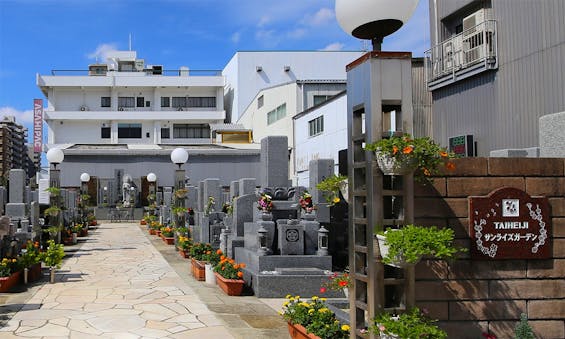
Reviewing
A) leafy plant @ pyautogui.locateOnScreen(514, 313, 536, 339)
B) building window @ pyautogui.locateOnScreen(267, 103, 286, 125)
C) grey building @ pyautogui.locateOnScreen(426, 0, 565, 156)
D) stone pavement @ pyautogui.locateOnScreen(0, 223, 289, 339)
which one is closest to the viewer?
leafy plant @ pyautogui.locateOnScreen(514, 313, 536, 339)

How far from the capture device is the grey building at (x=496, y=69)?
12.0 metres

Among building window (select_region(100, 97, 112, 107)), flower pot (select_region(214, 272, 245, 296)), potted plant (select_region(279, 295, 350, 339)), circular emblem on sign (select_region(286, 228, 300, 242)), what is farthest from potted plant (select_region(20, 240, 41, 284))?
building window (select_region(100, 97, 112, 107))

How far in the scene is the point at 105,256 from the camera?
18.2 metres

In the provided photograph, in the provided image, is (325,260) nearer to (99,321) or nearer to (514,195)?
(99,321)

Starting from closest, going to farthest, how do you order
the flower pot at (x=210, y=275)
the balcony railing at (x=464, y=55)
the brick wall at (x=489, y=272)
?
1. the brick wall at (x=489, y=272)
2. the flower pot at (x=210, y=275)
3. the balcony railing at (x=464, y=55)

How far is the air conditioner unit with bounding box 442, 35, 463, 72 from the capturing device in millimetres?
15469

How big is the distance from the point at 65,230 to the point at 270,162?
12.6 metres

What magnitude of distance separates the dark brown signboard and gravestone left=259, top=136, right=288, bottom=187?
23.9 feet

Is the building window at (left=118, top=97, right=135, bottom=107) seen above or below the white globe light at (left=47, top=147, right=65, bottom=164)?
above

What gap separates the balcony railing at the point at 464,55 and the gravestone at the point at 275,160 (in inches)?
209

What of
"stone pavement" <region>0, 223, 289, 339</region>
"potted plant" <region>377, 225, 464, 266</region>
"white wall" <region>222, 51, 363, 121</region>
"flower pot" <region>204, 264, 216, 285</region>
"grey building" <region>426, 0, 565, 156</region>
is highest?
"white wall" <region>222, 51, 363, 121</region>

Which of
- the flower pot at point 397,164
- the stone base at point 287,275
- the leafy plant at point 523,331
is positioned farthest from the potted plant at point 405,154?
the stone base at point 287,275

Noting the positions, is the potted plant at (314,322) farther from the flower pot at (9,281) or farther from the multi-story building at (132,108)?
the multi-story building at (132,108)

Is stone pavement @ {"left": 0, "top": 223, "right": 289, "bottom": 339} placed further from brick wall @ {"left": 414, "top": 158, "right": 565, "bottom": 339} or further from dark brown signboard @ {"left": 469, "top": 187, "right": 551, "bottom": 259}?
dark brown signboard @ {"left": 469, "top": 187, "right": 551, "bottom": 259}
